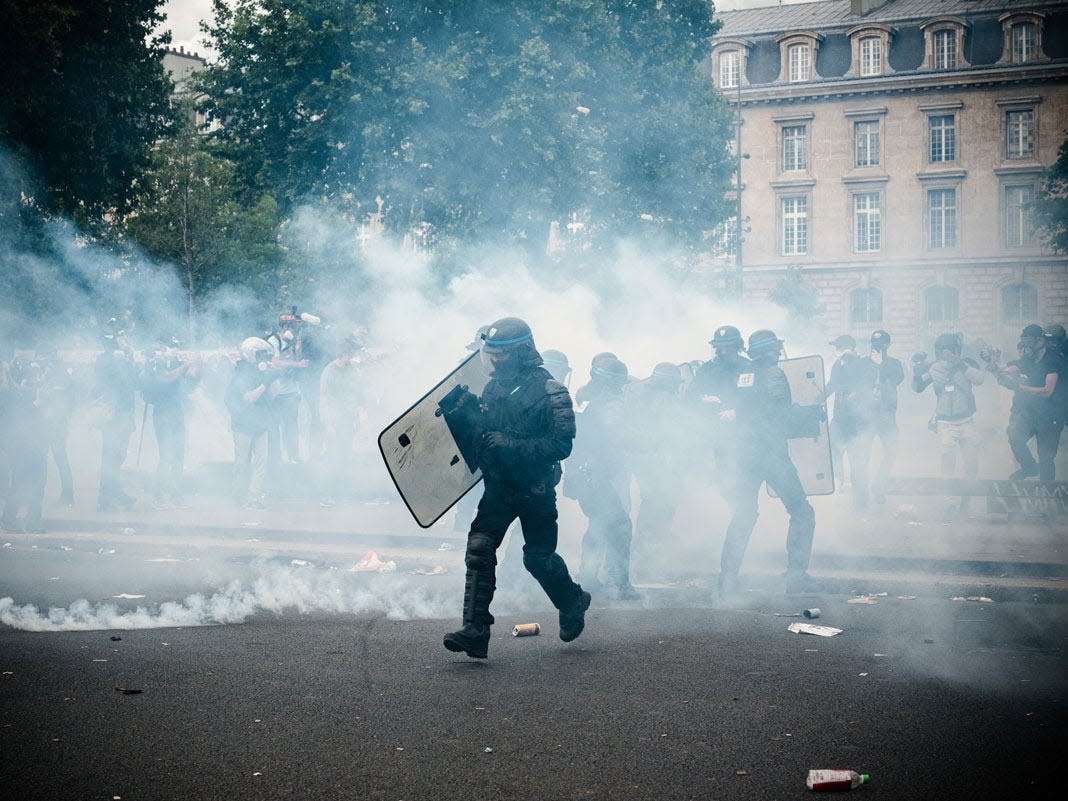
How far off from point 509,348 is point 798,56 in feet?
148

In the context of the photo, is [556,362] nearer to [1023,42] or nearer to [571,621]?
[571,621]

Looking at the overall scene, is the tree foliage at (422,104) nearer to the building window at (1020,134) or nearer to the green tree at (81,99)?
the green tree at (81,99)

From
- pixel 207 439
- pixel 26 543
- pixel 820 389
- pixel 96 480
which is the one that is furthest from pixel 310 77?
pixel 820 389

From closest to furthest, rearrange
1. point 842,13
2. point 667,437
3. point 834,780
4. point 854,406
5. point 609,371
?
→ point 834,780 < point 609,371 < point 667,437 < point 854,406 < point 842,13

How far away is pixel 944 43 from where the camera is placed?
147 feet

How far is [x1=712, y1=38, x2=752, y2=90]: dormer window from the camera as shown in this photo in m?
47.7

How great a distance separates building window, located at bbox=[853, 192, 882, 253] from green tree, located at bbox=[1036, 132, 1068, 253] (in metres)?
14.0

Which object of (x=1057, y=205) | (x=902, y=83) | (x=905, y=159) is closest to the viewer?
(x=1057, y=205)

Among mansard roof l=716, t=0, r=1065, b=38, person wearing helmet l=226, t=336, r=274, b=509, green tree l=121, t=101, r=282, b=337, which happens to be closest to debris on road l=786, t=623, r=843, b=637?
person wearing helmet l=226, t=336, r=274, b=509

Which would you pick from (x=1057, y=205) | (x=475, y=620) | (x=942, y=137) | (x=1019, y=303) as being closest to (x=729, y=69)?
(x=942, y=137)

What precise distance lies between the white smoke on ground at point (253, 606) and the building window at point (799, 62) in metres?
43.5

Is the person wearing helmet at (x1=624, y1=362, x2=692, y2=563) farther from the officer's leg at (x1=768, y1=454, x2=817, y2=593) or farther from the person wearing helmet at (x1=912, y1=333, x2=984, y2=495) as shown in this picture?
the person wearing helmet at (x1=912, y1=333, x2=984, y2=495)

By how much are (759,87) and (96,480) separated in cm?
3853

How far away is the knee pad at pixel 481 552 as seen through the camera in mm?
5543
